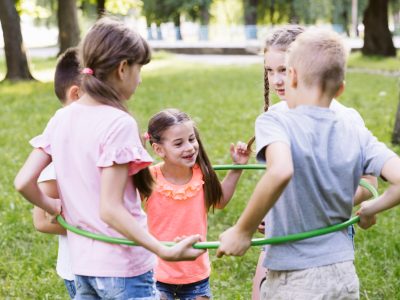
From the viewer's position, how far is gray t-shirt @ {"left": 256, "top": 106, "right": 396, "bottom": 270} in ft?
7.76

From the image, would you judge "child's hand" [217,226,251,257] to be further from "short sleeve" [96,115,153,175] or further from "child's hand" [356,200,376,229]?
"child's hand" [356,200,376,229]

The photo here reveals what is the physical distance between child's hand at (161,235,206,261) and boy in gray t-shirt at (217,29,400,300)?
0.10 m

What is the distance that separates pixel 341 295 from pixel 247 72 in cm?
1732

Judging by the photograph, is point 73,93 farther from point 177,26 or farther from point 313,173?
A: point 177,26

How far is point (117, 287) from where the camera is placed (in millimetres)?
2562

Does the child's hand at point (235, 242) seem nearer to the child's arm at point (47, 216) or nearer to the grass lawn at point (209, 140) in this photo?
the grass lawn at point (209, 140)

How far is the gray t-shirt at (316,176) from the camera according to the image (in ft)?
7.76

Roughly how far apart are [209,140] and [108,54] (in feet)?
21.7

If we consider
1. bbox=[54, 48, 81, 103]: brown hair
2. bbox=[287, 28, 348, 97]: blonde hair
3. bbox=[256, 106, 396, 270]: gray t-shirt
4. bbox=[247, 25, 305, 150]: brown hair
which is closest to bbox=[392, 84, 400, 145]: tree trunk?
bbox=[247, 25, 305, 150]: brown hair

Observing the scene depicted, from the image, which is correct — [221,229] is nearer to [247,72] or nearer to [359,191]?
[359,191]

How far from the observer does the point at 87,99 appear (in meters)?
2.57

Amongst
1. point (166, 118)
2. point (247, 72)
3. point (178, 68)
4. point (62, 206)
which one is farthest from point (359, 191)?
point (178, 68)

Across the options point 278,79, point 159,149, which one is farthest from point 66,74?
point 278,79

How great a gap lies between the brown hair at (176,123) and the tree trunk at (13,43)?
1429cm
